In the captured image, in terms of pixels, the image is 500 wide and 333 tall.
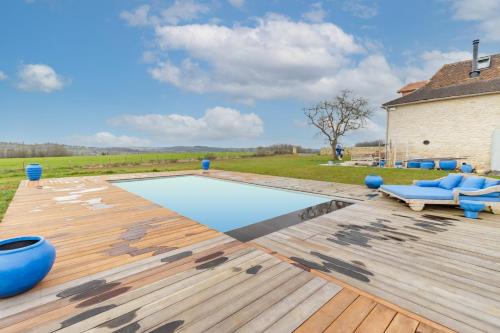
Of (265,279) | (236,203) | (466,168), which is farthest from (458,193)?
(466,168)

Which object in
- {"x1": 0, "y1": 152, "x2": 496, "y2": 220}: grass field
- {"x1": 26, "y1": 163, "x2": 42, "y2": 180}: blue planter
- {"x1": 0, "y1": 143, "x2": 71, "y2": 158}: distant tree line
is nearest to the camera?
{"x1": 26, "y1": 163, "x2": 42, "y2": 180}: blue planter

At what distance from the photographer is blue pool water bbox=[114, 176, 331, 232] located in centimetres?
558

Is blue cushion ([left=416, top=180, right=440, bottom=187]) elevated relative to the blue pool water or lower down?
elevated

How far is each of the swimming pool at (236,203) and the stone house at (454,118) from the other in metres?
11.7

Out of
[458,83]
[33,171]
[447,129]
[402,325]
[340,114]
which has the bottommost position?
[402,325]

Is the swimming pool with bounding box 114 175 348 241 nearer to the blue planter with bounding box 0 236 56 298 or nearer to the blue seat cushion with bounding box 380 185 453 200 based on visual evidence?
the blue seat cushion with bounding box 380 185 453 200

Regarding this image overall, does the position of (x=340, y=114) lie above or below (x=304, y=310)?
above

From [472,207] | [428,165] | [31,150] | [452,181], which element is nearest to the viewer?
[472,207]

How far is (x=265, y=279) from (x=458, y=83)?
61.6 feet

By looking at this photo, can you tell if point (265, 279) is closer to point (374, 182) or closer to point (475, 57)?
point (374, 182)

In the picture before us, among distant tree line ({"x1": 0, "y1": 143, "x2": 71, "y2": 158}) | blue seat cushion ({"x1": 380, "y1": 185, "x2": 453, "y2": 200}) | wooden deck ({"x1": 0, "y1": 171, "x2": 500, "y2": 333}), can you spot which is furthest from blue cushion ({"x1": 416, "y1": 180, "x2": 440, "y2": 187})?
distant tree line ({"x1": 0, "y1": 143, "x2": 71, "y2": 158})

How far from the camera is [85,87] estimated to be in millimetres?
22234

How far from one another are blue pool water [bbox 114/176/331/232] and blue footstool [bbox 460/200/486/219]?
2.86 m

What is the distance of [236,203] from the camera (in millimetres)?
7062
